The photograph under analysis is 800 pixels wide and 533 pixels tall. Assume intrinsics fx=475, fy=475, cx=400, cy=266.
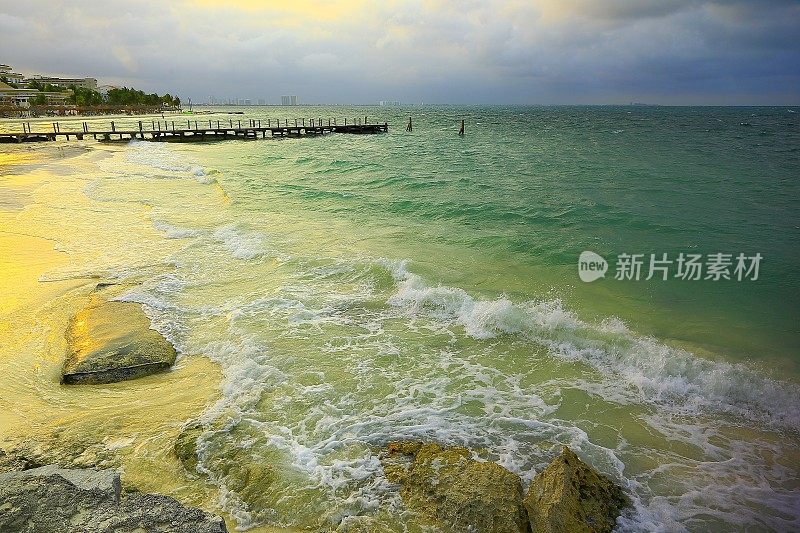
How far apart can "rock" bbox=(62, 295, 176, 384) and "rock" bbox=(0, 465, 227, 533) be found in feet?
9.85

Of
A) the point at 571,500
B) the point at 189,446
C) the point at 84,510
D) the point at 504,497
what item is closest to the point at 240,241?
the point at 189,446

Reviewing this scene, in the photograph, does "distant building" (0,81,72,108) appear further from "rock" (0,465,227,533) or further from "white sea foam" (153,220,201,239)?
"rock" (0,465,227,533)

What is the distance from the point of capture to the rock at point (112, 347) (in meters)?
6.72

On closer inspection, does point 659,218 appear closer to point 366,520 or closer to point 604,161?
point 366,520

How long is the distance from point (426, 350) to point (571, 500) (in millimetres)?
3784

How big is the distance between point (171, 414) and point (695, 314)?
9022 mm

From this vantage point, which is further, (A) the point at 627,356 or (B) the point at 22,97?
(B) the point at 22,97

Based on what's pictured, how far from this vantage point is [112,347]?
285 inches

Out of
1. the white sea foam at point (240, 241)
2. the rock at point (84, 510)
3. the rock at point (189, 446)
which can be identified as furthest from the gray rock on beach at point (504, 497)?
the white sea foam at point (240, 241)

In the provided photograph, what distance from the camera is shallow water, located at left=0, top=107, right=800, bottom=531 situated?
4992 mm

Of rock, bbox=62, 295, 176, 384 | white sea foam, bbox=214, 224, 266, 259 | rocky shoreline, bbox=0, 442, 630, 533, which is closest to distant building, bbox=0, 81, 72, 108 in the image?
white sea foam, bbox=214, 224, 266, 259

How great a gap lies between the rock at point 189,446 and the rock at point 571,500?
338 centimetres

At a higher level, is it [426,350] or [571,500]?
[571,500]

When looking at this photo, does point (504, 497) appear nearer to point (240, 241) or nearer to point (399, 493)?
point (399, 493)
